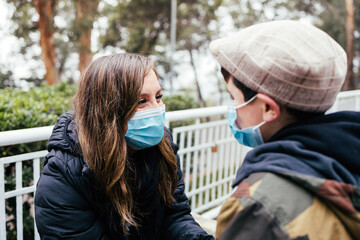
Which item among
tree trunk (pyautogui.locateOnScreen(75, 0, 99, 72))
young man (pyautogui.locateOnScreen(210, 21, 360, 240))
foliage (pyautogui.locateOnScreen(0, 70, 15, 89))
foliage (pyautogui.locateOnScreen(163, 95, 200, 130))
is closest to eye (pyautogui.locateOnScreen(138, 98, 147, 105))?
young man (pyautogui.locateOnScreen(210, 21, 360, 240))

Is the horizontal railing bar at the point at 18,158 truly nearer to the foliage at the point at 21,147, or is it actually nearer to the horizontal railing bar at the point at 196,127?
the foliage at the point at 21,147

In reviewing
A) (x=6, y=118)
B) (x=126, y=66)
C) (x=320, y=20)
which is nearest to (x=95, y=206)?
(x=126, y=66)

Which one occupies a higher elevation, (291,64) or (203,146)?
(291,64)

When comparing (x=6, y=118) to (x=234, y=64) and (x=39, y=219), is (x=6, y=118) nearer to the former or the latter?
(x=39, y=219)

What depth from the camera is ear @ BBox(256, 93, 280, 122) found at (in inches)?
43.2

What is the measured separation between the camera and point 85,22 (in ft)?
53.0

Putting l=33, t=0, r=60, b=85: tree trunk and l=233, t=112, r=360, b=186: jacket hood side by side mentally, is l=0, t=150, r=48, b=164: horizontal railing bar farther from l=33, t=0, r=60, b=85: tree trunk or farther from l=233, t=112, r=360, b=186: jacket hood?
l=33, t=0, r=60, b=85: tree trunk

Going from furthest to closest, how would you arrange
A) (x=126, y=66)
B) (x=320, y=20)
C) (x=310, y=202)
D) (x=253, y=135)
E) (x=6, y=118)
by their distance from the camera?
1. (x=320, y=20)
2. (x=6, y=118)
3. (x=126, y=66)
4. (x=253, y=135)
5. (x=310, y=202)

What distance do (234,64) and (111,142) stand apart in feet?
2.61

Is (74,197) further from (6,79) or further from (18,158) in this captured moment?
(6,79)

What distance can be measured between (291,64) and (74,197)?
116 centimetres

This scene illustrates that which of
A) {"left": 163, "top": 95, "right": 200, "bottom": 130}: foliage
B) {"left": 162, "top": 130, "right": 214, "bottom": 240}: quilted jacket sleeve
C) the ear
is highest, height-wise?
the ear

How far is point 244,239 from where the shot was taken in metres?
0.96

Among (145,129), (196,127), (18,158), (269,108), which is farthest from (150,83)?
(196,127)
